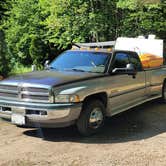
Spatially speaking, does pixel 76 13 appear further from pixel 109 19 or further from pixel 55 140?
pixel 55 140

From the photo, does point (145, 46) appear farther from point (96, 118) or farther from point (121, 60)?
point (96, 118)

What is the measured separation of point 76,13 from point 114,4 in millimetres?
1887

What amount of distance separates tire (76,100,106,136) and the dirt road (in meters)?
0.16

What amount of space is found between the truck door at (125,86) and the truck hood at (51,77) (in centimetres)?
53

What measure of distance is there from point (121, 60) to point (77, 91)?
2.15 metres

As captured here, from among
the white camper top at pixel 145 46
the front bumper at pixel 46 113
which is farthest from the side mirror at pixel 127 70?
the white camper top at pixel 145 46

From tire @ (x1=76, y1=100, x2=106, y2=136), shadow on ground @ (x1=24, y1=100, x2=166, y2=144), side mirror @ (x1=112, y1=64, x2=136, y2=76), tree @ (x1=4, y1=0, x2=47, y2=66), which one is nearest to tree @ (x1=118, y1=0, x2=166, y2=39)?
tree @ (x1=4, y1=0, x2=47, y2=66)

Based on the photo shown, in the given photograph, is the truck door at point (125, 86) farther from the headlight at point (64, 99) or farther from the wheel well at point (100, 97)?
the headlight at point (64, 99)

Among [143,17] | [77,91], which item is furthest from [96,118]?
[143,17]

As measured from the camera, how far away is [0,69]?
16.0 m

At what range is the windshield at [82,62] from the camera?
8320 millimetres

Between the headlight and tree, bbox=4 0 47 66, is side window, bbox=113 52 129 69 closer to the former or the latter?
the headlight

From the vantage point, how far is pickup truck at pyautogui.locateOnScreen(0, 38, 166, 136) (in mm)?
7004

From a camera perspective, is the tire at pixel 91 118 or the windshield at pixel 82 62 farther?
the windshield at pixel 82 62
